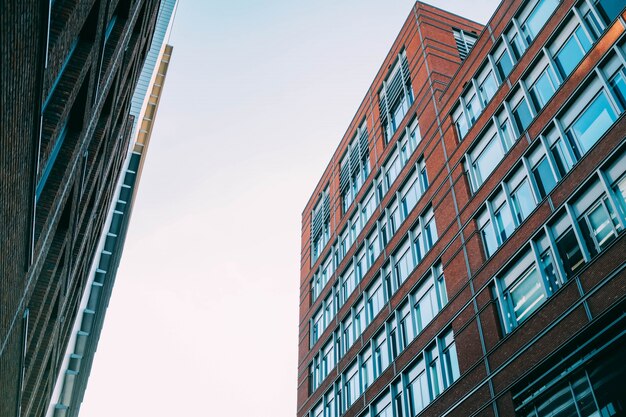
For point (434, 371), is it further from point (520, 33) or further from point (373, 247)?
point (520, 33)

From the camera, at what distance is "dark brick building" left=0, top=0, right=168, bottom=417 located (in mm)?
7148

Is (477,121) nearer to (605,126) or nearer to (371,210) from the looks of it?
(605,126)

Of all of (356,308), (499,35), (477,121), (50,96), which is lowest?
(50,96)

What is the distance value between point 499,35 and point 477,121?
138 inches

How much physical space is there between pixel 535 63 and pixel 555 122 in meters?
3.17

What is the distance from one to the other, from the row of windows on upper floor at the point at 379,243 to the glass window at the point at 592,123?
27.7 ft

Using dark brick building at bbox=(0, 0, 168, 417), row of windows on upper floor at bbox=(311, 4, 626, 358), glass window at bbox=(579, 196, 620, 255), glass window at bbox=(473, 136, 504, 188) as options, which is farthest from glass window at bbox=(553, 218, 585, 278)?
dark brick building at bbox=(0, 0, 168, 417)

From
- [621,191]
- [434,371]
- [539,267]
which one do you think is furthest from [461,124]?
[621,191]

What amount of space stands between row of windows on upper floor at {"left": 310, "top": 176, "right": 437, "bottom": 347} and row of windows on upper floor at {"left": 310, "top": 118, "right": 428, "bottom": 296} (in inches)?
10.4

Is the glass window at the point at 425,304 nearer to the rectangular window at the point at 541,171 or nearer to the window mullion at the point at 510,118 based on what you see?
the rectangular window at the point at 541,171

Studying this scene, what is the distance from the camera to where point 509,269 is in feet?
61.2

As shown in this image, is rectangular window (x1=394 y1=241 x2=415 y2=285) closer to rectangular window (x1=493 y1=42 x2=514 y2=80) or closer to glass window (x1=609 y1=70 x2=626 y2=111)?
rectangular window (x1=493 y1=42 x2=514 y2=80)

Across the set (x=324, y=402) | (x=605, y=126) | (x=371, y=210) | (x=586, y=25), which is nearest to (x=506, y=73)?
(x=586, y=25)

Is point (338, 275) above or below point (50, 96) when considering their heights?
above
